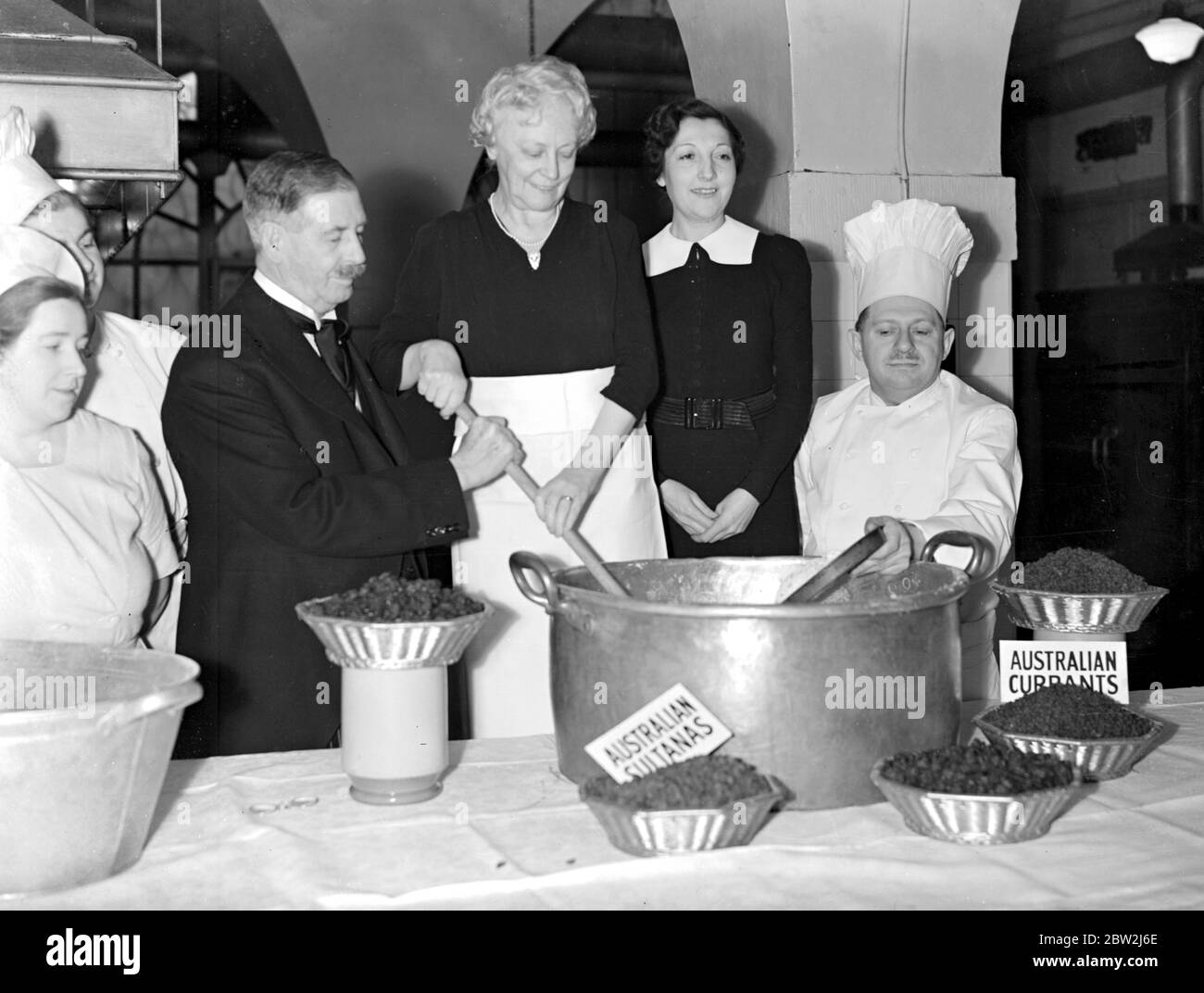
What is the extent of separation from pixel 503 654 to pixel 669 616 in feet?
3.78

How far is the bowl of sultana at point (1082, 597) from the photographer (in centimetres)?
182

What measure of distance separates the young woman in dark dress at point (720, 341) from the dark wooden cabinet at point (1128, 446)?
128 inches

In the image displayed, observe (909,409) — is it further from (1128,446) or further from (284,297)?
(1128,446)

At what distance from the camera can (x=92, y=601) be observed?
2133 mm

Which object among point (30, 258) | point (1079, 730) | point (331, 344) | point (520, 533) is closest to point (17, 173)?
point (30, 258)

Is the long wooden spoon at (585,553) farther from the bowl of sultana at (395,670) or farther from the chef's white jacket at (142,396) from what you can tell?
the chef's white jacket at (142,396)

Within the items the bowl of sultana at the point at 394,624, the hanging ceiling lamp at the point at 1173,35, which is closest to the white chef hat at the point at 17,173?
the bowl of sultana at the point at 394,624

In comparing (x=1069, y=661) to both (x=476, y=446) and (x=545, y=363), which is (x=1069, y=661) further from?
(x=545, y=363)

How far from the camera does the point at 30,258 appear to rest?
81.8 inches

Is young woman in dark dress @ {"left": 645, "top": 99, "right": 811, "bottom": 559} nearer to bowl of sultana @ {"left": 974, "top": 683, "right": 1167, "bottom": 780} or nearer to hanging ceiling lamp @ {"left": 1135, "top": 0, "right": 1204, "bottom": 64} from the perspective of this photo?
bowl of sultana @ {"left": 974, "top": 683, "right": 1167, "bottom": 780}

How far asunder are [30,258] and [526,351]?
0.90m
